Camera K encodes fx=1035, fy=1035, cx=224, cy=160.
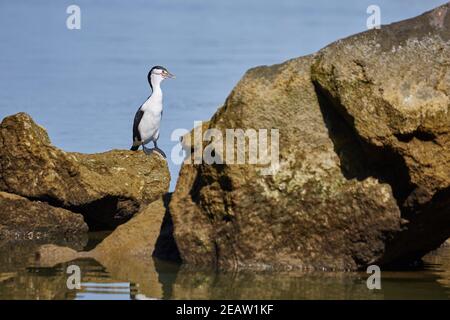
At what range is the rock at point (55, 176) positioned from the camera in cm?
1728

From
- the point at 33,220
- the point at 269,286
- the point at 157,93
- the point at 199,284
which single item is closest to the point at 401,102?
the point at 269,286

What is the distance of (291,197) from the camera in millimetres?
11906

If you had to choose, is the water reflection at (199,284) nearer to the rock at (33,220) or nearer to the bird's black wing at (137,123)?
the rock at (33,220)

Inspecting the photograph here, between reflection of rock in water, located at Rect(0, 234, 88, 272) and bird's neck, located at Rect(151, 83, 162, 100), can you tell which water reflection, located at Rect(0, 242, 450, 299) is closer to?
reflection of rock in water, located at Rect(0, 234, 88, 272)

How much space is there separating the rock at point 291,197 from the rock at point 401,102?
0.23 m

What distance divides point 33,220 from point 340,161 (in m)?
6.91

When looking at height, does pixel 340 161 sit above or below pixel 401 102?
below

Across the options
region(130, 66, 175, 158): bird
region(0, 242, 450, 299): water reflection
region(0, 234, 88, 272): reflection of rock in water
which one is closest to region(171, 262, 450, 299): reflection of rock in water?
region(0, 242, 450, 299): water reflection

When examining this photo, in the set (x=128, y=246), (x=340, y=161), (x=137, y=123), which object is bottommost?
(x=128, y=246)

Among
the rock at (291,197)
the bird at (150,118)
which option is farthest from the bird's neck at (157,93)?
the rock at (291,197)

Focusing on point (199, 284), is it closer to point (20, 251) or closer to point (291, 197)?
point (291, 197)
